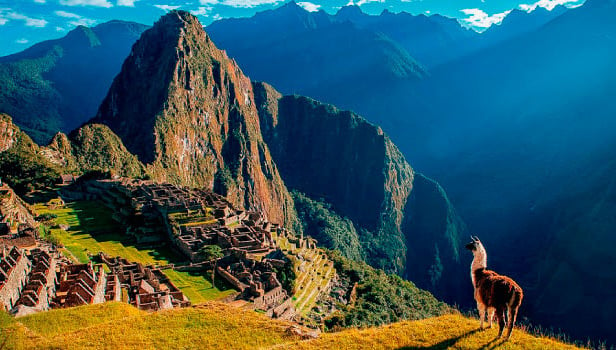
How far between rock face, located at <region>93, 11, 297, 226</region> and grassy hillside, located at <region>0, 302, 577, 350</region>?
11478 centimetres

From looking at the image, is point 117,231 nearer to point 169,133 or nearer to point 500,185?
point 169,133

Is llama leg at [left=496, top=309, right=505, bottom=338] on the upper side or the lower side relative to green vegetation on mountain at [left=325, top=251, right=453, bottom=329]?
upper

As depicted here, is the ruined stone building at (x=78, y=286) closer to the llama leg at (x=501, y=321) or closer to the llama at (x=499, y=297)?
the llama at (x=499, y=297)

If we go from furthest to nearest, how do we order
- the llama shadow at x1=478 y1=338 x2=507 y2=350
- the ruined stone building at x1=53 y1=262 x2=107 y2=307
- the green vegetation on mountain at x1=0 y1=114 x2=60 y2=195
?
the green vegetation on mountain at x1=0 y1=114 x2=60 y2=195 < the ruined stone building at x1=53 y1=262 x2=107 y2=307 < the llama shadow at x1=478 y1=338 x2=507 y2=350

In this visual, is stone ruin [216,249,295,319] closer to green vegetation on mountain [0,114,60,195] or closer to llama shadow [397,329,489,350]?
llama shadow [397,329,489,350]

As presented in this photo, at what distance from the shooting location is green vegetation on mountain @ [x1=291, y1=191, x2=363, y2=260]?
468 ft

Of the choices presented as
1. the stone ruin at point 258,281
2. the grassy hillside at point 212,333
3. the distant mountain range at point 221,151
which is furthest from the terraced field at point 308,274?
the distant mountain range at point 221,151

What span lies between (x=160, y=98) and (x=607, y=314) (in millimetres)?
141538

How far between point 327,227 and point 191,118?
63203 mm

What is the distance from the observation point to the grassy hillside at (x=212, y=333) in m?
11.6

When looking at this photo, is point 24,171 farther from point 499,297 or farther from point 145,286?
point 499,297

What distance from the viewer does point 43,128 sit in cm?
18225

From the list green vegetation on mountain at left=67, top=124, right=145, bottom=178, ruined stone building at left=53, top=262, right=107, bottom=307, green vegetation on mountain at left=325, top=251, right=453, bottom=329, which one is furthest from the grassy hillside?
green vegetation on mountain at left=67, top=124, right=145, bottom=178

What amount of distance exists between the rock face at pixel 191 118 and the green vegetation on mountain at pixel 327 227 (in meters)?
7.20
